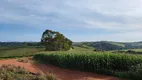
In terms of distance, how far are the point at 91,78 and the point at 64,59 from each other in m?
5.88

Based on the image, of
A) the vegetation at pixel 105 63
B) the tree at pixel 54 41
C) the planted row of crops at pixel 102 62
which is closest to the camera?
the vegetation at pixel 105 63

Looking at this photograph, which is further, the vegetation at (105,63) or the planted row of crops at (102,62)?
the planted row of crops at (102,62)

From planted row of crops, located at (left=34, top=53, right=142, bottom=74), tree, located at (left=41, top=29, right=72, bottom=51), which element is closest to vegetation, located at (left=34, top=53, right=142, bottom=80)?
planted row of crops, located at (left=34, top=53, right=142, bottom=74)

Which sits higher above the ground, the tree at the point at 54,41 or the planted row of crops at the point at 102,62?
the tree at the point at 54,41

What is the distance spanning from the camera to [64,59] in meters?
19.1

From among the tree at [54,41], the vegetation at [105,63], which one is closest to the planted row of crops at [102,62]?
the vegetation at [105,63]

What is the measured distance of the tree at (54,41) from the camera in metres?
38.3

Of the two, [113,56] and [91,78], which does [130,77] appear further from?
[113,56]

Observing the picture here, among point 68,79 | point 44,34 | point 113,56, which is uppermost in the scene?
point 44,34

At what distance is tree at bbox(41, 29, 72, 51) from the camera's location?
126 ft

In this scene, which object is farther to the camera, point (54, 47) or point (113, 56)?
point (54, 47)

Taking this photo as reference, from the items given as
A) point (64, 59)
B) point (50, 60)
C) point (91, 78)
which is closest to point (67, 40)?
point (50, 60)

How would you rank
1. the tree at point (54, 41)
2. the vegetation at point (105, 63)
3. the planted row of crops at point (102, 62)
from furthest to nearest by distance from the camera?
the tree at point (54, 41), the planted row of crops at point (102, 62), the vegetation at point (105, 63)

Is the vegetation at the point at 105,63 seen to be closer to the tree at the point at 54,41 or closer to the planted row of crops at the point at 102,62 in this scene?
the planted row of crops at the point at 102,62
